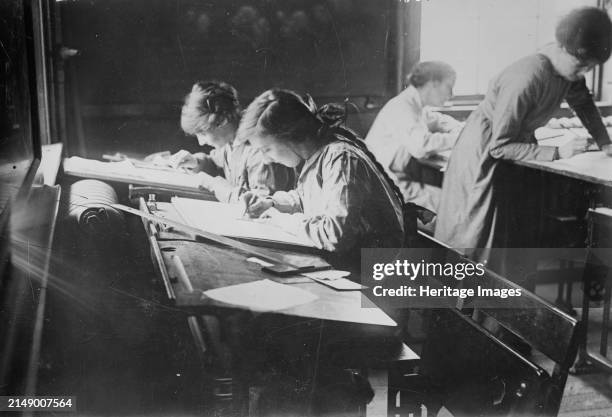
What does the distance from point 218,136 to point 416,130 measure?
2.32 feet

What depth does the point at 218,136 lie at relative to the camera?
201 centimetres

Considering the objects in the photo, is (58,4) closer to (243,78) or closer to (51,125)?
(51,125)

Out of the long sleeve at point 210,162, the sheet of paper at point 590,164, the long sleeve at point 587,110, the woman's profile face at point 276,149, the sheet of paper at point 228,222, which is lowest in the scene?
the sheet of paper at point 228,222

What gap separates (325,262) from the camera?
71.8 inches

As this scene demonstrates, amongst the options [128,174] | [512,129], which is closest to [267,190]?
[128,174]

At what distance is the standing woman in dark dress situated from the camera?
204cm

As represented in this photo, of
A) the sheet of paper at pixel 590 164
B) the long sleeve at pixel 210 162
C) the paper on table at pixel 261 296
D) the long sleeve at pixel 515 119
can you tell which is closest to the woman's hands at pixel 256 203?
the long sleeve at pixel 210 162

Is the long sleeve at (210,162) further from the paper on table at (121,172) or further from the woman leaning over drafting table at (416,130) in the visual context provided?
the woman leaning over drafting table at (416,130)

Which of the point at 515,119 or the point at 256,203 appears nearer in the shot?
the point at 256,203

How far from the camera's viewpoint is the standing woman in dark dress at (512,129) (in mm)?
2041

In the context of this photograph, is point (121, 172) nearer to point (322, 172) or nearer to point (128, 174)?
point (128, 174)

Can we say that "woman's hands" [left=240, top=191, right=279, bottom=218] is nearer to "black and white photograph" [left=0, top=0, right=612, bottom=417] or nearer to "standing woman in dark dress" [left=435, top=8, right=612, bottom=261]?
"black and white photograph" [left=0, top=0, right=612, bottom=417]

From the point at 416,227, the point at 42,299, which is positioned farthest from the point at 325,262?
the point at 42,299

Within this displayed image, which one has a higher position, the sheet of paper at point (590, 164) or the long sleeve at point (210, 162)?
the long sleeve at point (210, 162)
